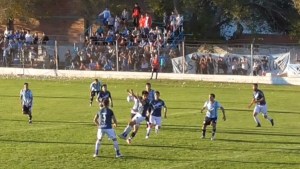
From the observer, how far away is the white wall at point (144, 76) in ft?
156

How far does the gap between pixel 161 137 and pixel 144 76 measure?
25.4 m

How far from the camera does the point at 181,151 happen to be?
22.5 meters

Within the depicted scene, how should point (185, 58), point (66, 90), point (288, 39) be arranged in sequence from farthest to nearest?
point (288, 39) → point (185, 58) → point (66, 90)

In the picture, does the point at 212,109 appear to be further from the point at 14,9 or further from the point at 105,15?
the point at 14,9

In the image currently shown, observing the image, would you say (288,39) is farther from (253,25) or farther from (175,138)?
(175,138)

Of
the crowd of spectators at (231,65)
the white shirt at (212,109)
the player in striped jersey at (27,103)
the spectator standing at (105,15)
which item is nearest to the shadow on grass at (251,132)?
the white shirt at (212,109)

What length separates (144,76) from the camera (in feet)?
166

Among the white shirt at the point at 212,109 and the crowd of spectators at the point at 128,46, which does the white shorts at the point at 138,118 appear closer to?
the white shirt at the point at 212,109

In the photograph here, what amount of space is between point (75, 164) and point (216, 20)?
45.3 m

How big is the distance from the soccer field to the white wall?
13.3 feet

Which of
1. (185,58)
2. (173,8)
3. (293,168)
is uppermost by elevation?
(173,8)

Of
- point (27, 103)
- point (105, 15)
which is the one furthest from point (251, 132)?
point (105, 15)

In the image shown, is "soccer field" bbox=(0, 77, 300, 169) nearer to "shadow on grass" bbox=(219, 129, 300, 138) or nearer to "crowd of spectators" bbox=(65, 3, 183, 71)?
"shadow on grass" bbox=(219, 129, 300, 138)

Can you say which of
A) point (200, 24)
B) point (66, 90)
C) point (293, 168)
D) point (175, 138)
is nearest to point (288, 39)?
point (200, 24)
